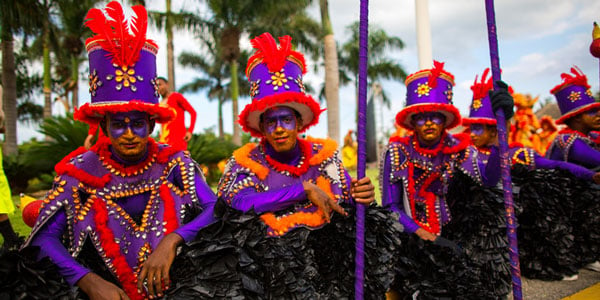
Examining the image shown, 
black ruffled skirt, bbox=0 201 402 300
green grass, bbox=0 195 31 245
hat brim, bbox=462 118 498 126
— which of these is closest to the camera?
black ruffled skirt, bbox=0 201 402 300

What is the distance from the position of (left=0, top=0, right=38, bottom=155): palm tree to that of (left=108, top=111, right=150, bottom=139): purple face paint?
9.77m

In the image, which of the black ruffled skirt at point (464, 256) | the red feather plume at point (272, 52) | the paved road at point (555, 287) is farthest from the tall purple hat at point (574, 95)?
the red feather plume at point (272, 52)

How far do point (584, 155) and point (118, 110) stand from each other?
454 cm

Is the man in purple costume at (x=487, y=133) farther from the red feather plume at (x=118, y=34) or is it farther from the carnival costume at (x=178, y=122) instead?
the carnival costume at (x=178, y=122)

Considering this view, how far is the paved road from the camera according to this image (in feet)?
11.3

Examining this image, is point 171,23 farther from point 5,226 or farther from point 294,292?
point 294,292

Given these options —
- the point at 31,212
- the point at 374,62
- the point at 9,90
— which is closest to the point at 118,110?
the point at 31,212

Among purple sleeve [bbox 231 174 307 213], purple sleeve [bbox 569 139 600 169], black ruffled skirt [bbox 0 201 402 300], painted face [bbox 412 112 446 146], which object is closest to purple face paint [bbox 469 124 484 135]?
purple sleeve [bbox 569 139 600 169]

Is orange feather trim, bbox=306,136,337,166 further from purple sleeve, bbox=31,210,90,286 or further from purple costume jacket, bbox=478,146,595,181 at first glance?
purple costume jacket, bbox=478,146,595,181

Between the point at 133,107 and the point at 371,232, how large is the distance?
1.57 meters

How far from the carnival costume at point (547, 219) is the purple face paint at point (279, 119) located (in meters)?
2.30

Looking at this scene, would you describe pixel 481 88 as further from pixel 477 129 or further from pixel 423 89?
pixel 423 89

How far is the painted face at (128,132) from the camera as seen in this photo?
7.36ft

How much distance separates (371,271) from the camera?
2398mm
